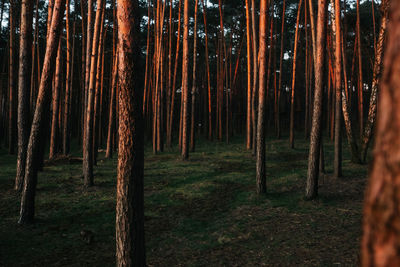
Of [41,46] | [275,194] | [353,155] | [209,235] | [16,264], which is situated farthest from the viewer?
[41,46]

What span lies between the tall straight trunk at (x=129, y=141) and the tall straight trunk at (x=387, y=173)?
10.4 feet

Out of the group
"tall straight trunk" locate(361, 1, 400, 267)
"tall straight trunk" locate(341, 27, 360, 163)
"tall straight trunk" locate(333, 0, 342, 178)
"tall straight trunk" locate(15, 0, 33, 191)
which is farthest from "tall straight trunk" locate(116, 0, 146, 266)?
"tall straight trunk" locate(341, 27, 360, 163)

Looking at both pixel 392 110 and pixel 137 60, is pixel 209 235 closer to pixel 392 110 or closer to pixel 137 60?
pixel 137 60

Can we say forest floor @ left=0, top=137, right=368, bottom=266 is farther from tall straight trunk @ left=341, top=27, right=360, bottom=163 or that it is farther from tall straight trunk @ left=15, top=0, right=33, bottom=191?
tall straight trunk @ left=15, top=0, right=33, bottom=191

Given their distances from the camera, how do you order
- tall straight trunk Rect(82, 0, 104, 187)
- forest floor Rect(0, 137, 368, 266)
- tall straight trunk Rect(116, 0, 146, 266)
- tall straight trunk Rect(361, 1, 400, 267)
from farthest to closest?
tall straight trunk Rect(82, 0, 104, 187)
forest floor Rect(0, 137, 368, 266)
tall straight trunk Rect(116, 0, 146, 266)
tall straight trunk Rect(361, 1, 400, 267)

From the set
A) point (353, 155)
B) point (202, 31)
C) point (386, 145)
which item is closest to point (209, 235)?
point (386, 145)

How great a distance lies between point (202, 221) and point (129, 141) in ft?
11.2

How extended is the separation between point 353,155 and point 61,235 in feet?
30.7

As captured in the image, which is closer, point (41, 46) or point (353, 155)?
point (353, 155)

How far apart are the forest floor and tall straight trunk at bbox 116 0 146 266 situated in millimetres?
1175

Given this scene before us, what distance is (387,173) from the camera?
2.90 feet

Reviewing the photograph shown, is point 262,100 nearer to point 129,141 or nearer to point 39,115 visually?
point 129,141

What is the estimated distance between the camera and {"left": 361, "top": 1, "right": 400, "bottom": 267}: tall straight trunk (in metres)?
0.87

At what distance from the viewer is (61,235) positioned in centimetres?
595
